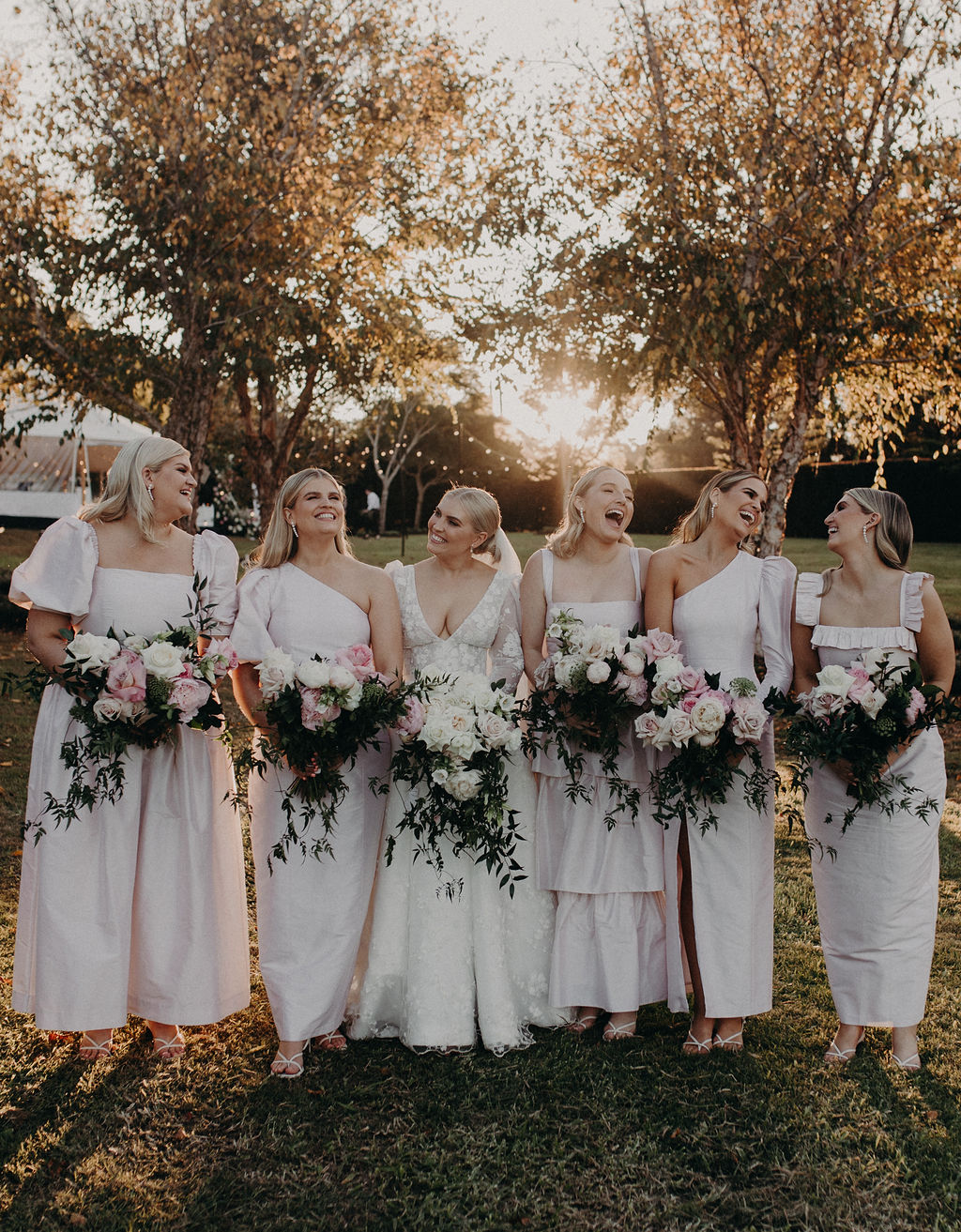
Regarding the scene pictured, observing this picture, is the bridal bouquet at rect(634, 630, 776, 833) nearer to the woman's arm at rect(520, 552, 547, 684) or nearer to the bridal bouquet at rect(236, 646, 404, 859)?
the woman's arm at rect(520, 552, 547, 684)

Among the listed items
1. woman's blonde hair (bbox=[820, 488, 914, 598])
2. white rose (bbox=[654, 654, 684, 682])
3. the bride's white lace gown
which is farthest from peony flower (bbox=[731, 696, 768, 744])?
the bride's white lace gown

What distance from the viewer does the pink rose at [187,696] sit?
12.3ft

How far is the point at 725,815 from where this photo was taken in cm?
422

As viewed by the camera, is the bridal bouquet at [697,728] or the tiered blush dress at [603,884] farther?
the tiered blush dress at [603,884]

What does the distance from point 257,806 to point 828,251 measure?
351 inches

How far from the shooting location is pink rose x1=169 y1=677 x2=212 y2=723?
3734 mm

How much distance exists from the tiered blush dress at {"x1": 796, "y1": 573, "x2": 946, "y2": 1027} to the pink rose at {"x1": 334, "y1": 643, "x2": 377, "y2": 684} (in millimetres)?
1879

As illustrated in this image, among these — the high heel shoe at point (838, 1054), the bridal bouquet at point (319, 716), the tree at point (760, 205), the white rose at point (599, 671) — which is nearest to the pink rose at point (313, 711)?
the bridal bouquet at point (319, 716)

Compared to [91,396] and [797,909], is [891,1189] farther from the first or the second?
[91,396]

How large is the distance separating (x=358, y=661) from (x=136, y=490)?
3.94ft

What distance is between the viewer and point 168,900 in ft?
13.5

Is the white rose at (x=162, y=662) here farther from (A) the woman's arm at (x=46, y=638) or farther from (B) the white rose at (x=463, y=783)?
(B) the white rose at (x=463, y=783)

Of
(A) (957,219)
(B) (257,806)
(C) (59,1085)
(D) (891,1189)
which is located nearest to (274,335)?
(A) (957,219)

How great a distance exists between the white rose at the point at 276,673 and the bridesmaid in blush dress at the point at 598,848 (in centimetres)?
121
